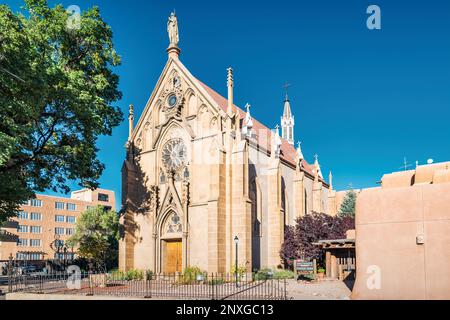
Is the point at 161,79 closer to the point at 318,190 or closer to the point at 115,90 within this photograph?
the point at 115,90

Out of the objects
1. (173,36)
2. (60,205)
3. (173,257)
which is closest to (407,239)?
(173,257)

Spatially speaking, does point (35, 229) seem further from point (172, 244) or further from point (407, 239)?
point (407, 239)

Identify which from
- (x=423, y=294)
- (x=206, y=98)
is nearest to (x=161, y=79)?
(x=206, y=98)

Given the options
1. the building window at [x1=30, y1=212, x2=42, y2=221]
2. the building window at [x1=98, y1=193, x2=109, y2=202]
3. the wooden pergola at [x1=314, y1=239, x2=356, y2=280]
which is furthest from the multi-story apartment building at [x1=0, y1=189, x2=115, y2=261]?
the wooden pergola at [x1=314, y1=239, x2=356, y2=280]

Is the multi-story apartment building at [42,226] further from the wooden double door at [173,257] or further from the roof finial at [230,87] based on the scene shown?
the roof finial at [230,87]

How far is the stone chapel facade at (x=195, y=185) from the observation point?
93.0ft

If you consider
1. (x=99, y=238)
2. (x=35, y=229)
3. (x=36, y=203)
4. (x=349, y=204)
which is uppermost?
(x=36, y=203)

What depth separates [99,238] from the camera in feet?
134

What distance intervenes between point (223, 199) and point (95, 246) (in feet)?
54.8

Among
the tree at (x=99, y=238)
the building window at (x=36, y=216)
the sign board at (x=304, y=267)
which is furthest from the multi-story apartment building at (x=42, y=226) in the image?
the sign board at (x=304, y=267)

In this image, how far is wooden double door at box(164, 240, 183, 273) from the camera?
1226 inches

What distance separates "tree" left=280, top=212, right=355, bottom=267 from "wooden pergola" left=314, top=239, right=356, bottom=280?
260 cm

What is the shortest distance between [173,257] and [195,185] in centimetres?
606

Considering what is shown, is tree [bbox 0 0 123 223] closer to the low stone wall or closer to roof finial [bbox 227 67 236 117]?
the low stone wall
